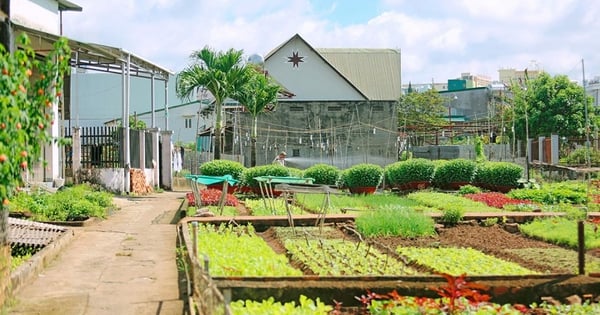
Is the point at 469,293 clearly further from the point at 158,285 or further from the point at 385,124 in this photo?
the point at 385,124

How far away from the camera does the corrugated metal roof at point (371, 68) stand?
53250 millimetres

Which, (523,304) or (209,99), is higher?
(209,99)

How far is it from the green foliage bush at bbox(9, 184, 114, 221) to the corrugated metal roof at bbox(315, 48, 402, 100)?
116ft

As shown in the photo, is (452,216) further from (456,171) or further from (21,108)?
(456,171)

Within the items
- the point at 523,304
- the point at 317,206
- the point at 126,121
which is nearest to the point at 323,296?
the point at 523,304

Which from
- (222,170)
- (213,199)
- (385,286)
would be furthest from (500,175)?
(385,286)

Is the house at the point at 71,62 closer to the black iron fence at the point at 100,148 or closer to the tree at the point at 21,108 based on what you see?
the black iron fence at the point at 100,148

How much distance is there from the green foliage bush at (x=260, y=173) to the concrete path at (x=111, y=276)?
22.9 feet

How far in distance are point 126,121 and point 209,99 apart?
22.8 meters

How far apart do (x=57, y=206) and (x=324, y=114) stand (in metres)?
31.5

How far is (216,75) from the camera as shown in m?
31.5

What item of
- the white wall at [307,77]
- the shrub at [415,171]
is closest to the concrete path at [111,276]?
the shrub at [415,171]

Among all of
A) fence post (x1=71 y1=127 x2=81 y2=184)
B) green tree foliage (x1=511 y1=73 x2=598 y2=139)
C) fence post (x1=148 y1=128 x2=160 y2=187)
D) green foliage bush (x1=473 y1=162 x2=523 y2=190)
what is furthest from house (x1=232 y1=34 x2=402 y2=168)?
green foliage bush (x1=473 y1=162 x2=523 y2=190)

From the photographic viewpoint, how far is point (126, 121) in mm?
24344
